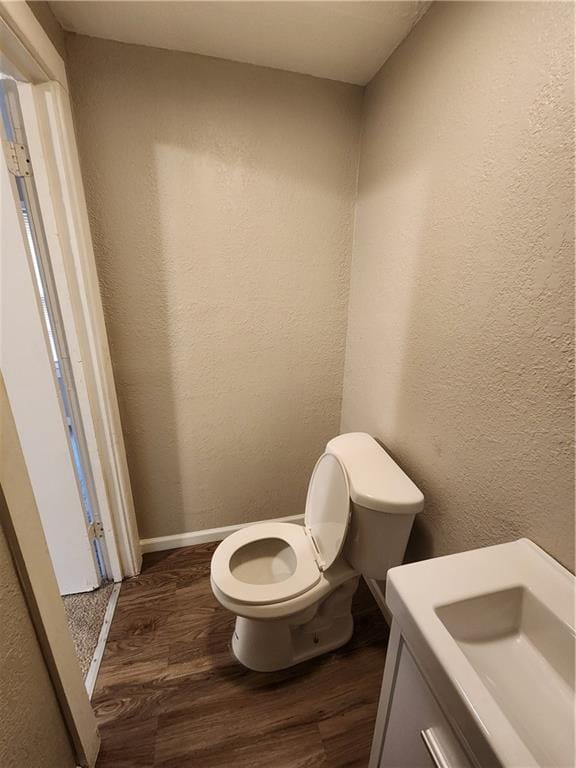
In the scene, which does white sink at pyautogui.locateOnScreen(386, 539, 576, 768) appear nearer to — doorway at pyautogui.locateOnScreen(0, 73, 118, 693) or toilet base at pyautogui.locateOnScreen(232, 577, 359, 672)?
toilet base at pyautogui.locateOnScreen(232, 577, 359, 672)

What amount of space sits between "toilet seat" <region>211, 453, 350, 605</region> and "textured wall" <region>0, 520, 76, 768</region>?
0.49 metres

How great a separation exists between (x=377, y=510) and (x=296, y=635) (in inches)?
25.2

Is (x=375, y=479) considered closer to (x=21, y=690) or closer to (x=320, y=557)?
(x=320, y=557)

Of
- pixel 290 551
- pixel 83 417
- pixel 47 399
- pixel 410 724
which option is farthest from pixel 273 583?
pixel 47 399

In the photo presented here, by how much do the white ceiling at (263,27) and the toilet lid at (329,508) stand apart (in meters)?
1.37

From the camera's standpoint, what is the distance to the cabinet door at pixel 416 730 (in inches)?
21.1

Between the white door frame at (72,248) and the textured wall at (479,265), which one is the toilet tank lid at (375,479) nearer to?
the textured wall at (479,265)

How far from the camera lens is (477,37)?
80 cm

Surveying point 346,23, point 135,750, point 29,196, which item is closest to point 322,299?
point 346,23

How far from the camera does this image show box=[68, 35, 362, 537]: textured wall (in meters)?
1.19

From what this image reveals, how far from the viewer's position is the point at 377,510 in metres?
1.01

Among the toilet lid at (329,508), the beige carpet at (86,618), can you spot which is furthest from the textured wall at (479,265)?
the beige carpet at (86,618)

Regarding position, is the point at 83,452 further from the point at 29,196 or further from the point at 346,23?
the point at 346,23

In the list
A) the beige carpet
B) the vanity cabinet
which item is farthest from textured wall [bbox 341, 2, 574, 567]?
the beige carpet
